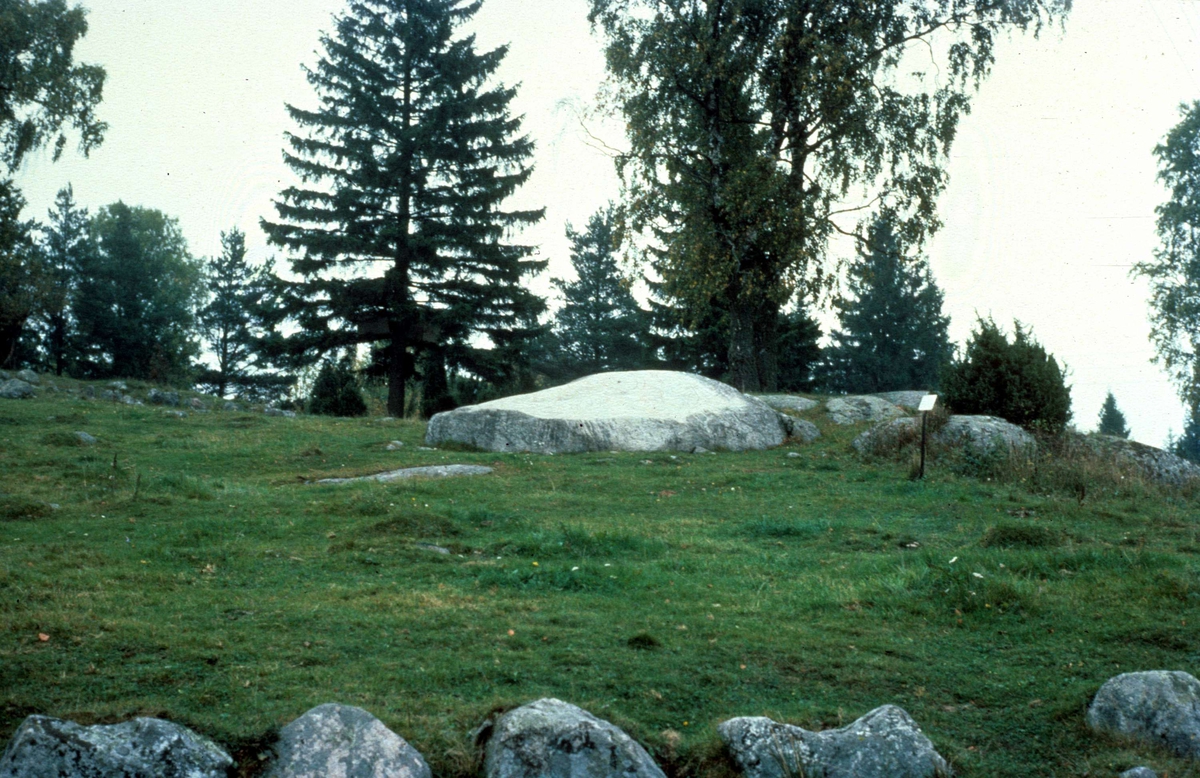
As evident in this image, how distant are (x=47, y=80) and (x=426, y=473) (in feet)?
61.2


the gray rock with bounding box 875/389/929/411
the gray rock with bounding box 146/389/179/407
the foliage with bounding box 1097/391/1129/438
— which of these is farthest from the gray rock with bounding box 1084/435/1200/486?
the foliage with bounding box 1097/391/1129/438

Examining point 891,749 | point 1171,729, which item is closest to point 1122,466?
point 1171,729

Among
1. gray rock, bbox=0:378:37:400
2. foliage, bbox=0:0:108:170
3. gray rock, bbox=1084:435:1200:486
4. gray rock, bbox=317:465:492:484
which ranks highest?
foliage, bbox=0:0:108:170

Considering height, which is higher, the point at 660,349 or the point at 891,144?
the point at 891,144

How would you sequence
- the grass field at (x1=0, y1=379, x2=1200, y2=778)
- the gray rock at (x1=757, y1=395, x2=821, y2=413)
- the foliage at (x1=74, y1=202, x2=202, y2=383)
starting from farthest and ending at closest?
the foliage at (x1=74, y1=202, x2=202, y2=383) < the gray rock at (x1=757, y1=395, x2=821, y2=413) < the grass field at (x1=0, y1=379, x2=1200, y2=778)

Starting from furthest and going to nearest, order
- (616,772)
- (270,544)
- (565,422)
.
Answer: (565,422) < (270,544) < (616,772)

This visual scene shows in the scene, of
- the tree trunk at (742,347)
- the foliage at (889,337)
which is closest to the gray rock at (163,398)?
the tree trunk at (742,347)

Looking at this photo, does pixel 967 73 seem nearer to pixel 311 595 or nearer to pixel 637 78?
pixel 637 78

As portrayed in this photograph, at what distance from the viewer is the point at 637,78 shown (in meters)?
25.9

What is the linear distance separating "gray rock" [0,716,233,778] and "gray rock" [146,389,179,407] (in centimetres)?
2626

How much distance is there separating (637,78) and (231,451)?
14.8 meters

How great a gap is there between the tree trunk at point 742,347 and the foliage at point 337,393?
13.3 metres

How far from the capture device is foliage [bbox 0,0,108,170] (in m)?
25.5

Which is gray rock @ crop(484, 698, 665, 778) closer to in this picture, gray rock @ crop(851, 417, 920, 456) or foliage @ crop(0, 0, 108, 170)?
gray rock @ crop(851, 417, 920, 456)
